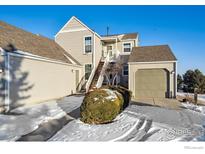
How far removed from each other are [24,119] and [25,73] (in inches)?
106

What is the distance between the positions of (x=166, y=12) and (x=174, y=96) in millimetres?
6109

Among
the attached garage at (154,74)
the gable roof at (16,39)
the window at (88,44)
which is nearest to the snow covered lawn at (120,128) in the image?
the gable roof at (16,39)

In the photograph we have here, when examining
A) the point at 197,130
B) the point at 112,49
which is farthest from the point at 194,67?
the point at 112,49

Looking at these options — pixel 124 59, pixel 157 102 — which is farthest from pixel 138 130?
pixel 124 59

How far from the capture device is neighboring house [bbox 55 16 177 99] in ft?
34.9

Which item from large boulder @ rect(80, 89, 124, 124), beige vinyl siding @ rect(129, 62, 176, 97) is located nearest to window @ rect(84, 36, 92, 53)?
beige vinyl siding @ rect(129, 62, 176, 97)

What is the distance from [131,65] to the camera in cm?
1160

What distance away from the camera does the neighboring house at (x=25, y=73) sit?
7.29 m

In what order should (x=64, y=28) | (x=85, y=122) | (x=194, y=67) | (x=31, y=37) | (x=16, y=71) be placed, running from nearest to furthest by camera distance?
(x=85, y=122), (x=194, y=67), (x=16, y=71), (x=31, y=37), (x=64, y=28)

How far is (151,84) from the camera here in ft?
33.7

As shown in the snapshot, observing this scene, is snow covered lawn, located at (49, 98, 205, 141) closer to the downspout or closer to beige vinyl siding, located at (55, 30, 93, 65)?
the downspout

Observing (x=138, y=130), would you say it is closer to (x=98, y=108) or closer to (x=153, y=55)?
(x=98, y=108)
